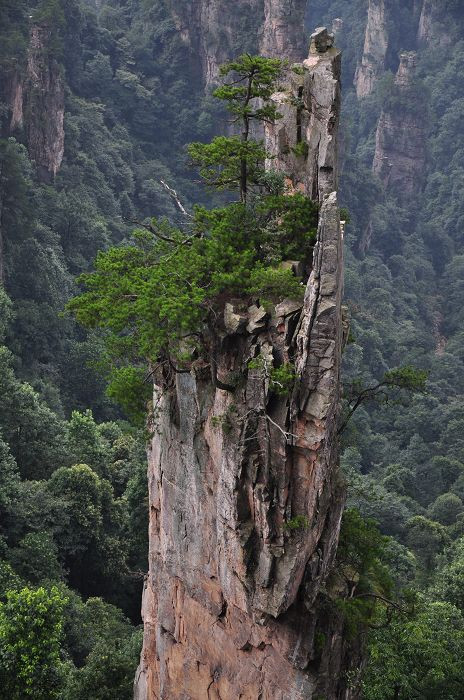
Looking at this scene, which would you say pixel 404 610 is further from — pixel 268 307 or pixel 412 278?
pixel 412 278

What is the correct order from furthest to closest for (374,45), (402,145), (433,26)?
(433,26) < (374,45) < (402,145)

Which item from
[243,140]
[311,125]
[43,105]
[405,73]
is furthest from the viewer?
[405,73]

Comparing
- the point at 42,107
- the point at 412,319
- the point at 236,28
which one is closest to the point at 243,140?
the point at 42,107

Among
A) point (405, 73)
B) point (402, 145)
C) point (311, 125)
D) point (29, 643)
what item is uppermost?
point (405, 73)

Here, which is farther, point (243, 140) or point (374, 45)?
point (374, 45)

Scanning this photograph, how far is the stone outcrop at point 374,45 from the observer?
372 ft

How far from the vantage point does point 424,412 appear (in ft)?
203

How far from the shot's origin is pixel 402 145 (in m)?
101

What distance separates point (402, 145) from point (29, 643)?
280 ft

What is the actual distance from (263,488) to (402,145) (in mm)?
88561

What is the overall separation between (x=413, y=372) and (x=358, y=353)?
48.8m

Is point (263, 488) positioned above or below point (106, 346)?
below

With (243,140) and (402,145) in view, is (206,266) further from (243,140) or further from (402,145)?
(402,145)

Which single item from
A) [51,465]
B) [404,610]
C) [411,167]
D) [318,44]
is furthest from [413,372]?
[411,167]
